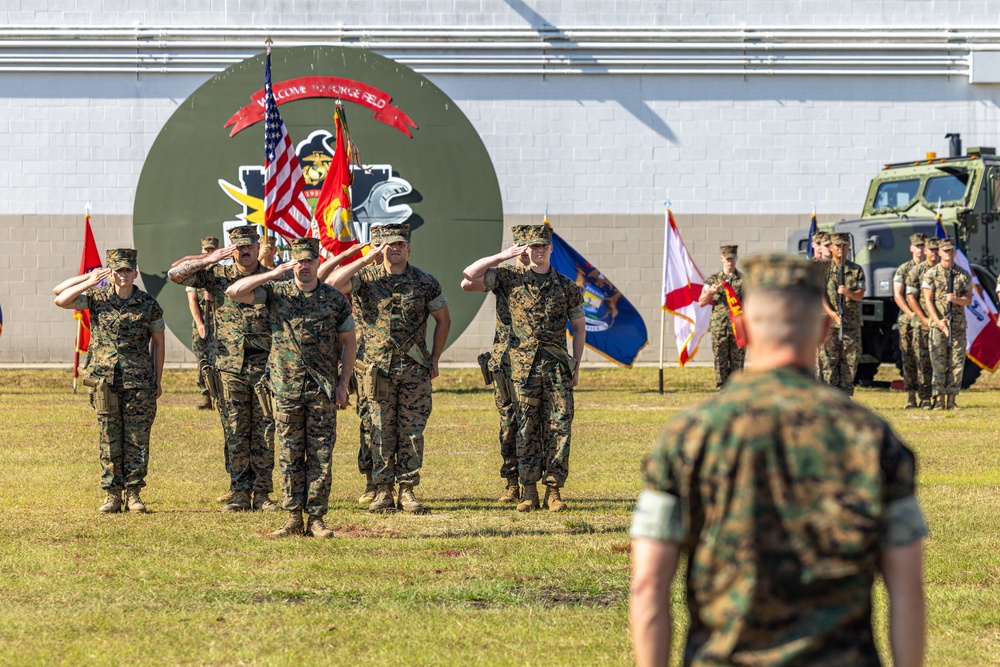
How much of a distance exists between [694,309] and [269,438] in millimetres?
10721

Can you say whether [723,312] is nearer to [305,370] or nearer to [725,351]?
[725,351]

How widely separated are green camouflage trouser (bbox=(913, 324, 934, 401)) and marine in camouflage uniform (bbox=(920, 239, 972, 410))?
12cm

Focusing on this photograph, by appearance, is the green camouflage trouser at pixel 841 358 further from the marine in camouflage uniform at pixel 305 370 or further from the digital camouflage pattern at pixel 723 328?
the marine in camouflage uniform at pixel 305 370

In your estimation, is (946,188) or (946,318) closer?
(946,318)

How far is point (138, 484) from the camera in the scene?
10.5 metres

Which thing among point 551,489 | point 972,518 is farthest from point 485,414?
point 972,518

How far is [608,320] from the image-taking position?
1858 centimetres

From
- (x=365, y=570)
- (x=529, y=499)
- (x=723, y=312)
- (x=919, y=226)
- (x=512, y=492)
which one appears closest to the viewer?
(x=365, y=570)

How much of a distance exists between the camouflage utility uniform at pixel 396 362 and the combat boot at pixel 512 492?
2.70 ft

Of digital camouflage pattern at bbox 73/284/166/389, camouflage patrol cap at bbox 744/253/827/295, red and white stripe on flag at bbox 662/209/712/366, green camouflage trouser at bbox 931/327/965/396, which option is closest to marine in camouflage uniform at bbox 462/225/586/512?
digital camouflage pattern at bbox 73/284/166/389

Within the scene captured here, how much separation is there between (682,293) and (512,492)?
9.77 metres

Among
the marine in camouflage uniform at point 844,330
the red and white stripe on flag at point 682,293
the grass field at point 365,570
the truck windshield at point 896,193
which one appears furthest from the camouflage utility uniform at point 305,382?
the truck windshield at point 896,193

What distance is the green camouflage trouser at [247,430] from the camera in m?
10.6

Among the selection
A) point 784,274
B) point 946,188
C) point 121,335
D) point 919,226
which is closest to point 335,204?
point 121,335
